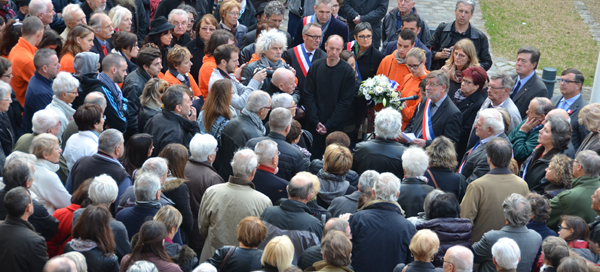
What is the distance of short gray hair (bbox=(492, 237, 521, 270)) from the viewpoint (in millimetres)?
4406

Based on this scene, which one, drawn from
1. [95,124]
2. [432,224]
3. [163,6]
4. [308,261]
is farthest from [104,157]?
[163,6]

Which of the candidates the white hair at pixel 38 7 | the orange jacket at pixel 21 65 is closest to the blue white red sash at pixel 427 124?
the orange jacket at pixel 21 65

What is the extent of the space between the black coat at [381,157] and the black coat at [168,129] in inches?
77.1

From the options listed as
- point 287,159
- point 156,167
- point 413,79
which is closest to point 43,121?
point 156,167

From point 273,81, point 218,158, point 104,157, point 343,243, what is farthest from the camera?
point 273,81

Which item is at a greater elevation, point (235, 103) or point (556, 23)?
point (235, 103)

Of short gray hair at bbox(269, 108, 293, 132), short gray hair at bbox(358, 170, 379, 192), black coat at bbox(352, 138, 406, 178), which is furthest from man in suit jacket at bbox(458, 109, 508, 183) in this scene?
short gray hair at bbox(269, 108, 293, 132)

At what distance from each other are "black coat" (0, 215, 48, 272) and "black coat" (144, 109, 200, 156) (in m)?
2.05

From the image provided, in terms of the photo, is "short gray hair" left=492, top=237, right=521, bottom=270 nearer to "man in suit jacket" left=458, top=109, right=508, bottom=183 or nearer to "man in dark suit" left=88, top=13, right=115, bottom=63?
"man in suit jacket" left=458, top=109, right=508, bottom=183

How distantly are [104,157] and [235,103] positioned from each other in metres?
2.15

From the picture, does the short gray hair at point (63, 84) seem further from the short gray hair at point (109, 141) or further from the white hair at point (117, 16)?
the white hair at point (117, 16)

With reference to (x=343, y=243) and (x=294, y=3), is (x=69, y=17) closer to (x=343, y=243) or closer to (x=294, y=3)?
(x=294, y=3)

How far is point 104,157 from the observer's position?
558 cm

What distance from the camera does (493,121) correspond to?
6.44m
